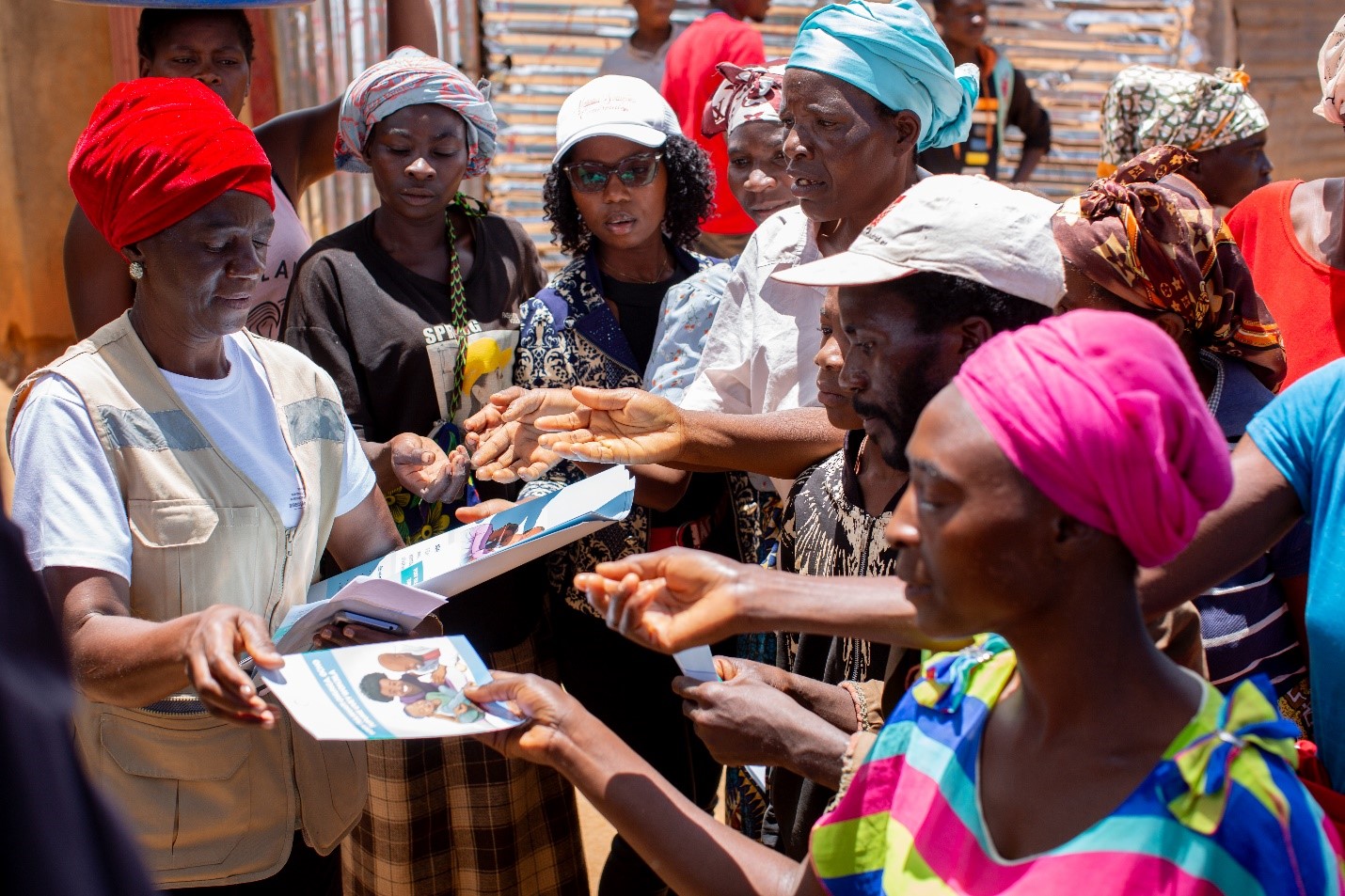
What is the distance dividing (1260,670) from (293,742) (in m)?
2.00

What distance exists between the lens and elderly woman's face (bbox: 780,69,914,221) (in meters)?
3.23

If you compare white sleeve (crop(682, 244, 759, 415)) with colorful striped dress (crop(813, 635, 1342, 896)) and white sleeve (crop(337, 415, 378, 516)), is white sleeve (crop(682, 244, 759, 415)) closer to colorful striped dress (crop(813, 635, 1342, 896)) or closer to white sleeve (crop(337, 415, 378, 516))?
white sleeve (crop(337, 415, 378, 516))

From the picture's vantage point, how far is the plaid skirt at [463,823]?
12.6 feet

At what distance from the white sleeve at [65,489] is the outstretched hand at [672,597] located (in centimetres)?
103

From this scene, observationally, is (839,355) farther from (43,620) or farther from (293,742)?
(43,620)

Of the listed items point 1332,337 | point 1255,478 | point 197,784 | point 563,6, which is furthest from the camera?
point 563,6

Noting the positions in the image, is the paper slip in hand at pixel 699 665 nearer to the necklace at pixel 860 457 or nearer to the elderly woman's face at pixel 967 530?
the necklace at pixel 860 457

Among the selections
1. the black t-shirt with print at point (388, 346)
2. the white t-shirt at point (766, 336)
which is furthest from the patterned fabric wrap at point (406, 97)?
the white t-shirt at point (766, 336)

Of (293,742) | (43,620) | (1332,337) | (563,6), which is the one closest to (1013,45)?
(563,6)

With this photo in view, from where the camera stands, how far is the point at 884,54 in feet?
10.5

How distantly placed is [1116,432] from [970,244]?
82cm

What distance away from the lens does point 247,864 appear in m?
2.69

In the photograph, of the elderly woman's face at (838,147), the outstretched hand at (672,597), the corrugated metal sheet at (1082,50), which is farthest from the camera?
the corrugated metal sheet at (1082,50)

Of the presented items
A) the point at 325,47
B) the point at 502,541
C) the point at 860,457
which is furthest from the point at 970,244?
the point at 325,47
